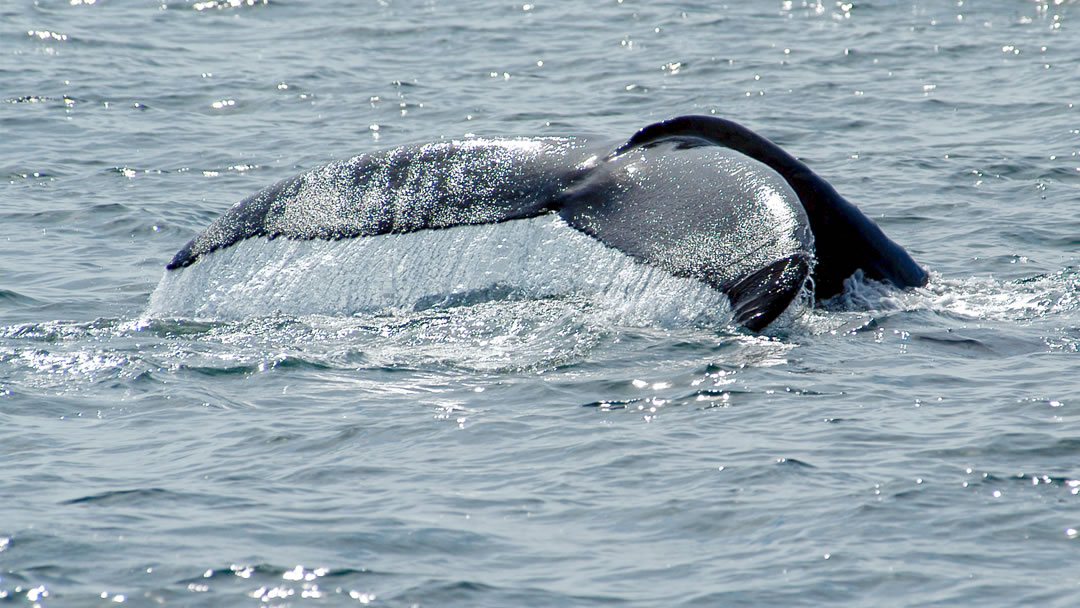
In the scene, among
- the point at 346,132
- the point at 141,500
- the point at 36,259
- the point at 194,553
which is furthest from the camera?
the point at 346,132

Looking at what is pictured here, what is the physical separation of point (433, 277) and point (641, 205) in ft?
3.67

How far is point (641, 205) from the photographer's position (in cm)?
706

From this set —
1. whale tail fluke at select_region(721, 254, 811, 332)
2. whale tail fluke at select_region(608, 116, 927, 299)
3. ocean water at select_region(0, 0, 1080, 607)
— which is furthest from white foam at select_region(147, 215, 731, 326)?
whale tail fluke at select_region(608, 116, 927, 299)

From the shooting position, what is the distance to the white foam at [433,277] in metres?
7.13

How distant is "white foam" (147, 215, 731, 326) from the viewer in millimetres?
7133

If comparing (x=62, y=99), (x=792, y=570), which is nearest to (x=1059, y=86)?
(x=62, y=99)

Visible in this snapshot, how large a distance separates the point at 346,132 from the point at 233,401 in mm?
9746

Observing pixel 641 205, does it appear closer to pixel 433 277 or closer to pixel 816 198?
pixel 816 198

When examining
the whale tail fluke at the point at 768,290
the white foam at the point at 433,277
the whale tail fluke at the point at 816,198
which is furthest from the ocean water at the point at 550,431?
the whale tail fluke at the point at 768,290

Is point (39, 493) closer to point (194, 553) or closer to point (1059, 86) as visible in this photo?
point (194, 553)

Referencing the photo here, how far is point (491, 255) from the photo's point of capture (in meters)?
7.40

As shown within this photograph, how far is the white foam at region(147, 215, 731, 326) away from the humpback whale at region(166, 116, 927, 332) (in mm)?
55

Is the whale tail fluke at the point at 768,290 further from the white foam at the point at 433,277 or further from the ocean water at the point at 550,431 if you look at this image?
the ocean water at the point at 550,431

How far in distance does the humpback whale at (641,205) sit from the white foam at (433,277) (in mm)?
55
